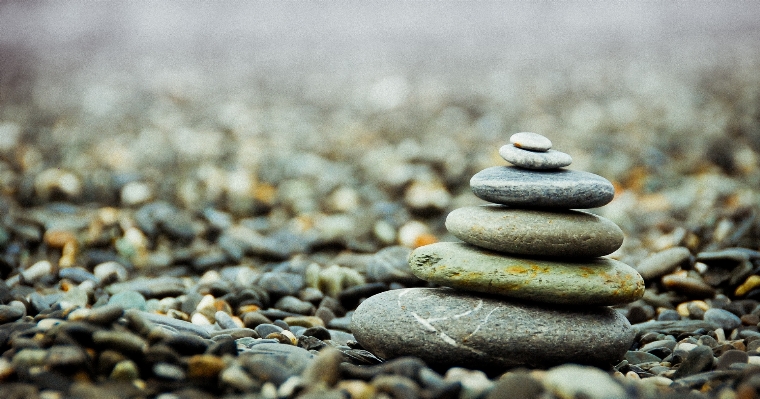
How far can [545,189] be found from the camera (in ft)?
10.1

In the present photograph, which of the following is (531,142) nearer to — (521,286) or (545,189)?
(545,189)

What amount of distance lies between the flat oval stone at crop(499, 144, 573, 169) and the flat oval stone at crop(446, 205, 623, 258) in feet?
0.76

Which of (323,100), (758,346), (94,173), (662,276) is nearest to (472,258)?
(758,346)

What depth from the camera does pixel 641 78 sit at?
8.48m

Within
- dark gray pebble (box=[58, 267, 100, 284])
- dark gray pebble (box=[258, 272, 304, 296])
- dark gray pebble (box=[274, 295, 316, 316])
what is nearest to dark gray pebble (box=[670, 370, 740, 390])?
dark gray pebble (box=[274, 295, 316, 316])

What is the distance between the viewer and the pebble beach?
8.38 feet

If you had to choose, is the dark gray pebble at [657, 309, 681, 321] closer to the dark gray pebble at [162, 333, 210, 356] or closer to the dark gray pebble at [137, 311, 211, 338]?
the dark gray pebble at [137, 311, 211, 338]

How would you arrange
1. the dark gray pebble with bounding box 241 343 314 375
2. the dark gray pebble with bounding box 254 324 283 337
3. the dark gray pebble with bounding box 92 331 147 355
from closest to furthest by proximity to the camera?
the dark gray pebble with bounding box 92 331 147 355
the dark gray pebble with bounding box 241 343 314 375
the dark gray pebble with bounding box 254 324 283 337

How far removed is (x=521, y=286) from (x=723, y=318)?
1640mm

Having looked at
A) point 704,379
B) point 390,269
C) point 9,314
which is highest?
point 390,269

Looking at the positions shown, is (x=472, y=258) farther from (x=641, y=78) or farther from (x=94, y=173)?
(x=641, y=78)

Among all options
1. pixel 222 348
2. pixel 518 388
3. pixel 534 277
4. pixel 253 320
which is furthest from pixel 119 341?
pixel 534 277

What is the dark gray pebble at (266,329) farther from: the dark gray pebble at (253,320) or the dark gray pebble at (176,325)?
the dark gray pebble at (176,325)

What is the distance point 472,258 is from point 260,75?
632cm
